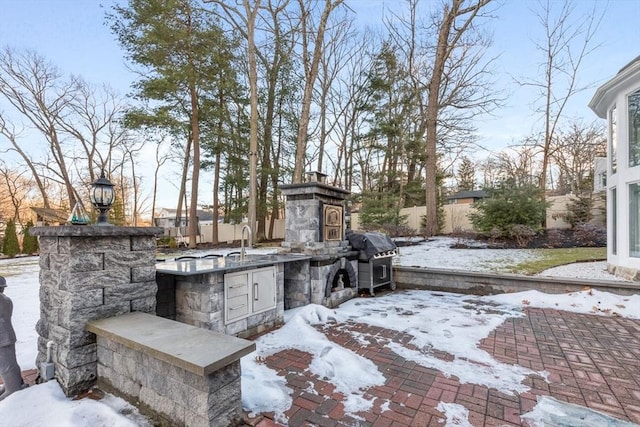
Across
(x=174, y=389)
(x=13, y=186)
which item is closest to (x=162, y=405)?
(x=174, y=389)

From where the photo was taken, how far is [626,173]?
18.2ft

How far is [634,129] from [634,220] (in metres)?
1.66

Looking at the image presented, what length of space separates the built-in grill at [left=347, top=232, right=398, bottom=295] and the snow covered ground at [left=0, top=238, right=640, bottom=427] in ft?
1.29

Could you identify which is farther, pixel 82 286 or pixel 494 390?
pixel 494 390

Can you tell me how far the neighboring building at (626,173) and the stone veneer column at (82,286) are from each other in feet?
24.3

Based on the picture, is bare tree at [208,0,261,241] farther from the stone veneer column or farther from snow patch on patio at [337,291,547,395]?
the stone veneer column

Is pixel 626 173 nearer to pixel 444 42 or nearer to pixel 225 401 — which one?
pixel 225 401

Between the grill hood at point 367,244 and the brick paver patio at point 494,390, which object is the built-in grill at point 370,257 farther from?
the brick paver patio at point 494,390

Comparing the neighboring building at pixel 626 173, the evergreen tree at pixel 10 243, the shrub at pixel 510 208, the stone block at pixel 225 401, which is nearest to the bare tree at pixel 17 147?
the evergreen tree at pixel 10 243

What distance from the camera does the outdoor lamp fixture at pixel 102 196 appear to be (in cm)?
251

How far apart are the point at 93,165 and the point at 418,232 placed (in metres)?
18.9

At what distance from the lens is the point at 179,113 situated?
12062 mm

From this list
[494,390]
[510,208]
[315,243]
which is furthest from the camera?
[510,208]

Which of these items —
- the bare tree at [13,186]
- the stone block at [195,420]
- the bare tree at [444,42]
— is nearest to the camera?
the stone block at [195,420]
